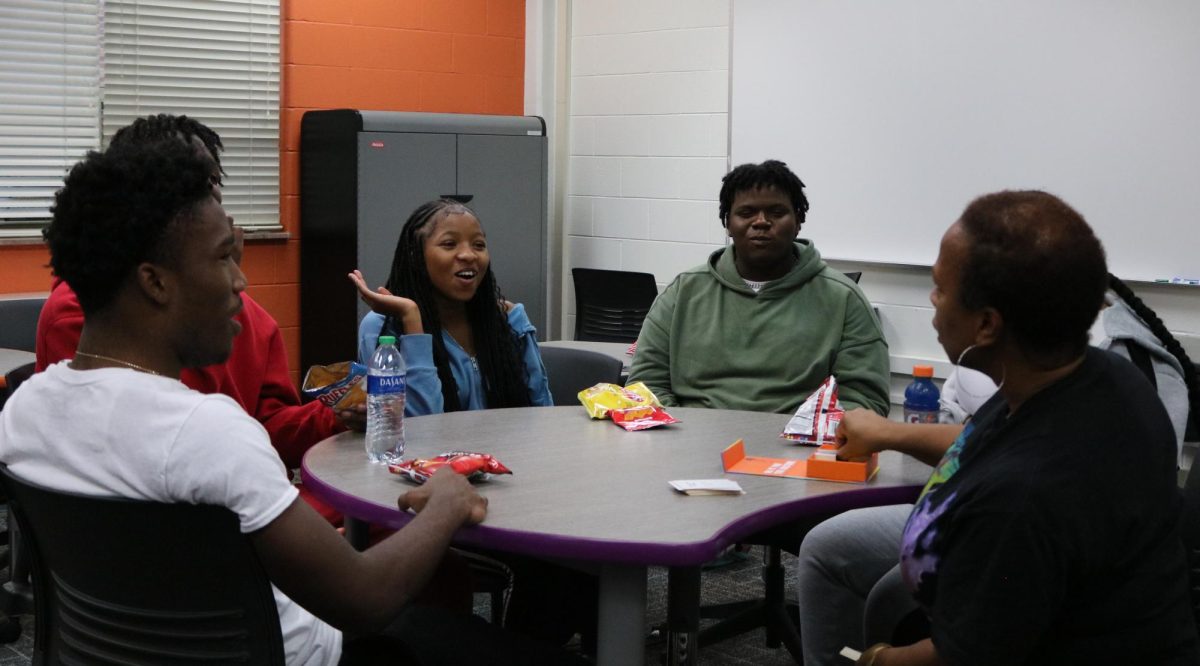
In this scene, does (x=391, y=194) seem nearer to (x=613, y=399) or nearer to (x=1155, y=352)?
(x=613, y=399)

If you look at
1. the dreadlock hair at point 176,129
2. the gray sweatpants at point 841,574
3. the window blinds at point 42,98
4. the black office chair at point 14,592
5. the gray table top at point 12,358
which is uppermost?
the window blinds at point 42,98

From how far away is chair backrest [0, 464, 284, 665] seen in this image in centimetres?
146

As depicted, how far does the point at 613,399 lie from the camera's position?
9.01 ft

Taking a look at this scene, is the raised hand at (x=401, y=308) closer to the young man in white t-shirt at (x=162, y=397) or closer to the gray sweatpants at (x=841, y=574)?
the gray sweatpants at (x=841, y=574)

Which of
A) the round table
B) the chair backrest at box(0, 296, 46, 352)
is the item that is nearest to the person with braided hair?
the round table

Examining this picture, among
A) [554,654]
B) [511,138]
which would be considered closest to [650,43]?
[511,138]

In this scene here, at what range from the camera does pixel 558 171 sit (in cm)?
626

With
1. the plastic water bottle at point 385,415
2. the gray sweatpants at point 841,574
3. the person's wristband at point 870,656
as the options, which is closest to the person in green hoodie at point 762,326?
the gray sweatpants at point 841,574

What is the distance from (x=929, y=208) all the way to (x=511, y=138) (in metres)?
1.93

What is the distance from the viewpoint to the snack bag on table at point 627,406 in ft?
8.71

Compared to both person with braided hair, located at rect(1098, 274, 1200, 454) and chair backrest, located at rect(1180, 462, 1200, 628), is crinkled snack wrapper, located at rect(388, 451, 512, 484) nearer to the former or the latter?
chair backrest, located at rect(1180, 462, 1200, 628)

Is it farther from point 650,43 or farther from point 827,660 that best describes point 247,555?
point 650,43

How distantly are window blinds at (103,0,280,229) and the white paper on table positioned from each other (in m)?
3.79

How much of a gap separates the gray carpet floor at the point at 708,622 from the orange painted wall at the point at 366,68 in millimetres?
2100
